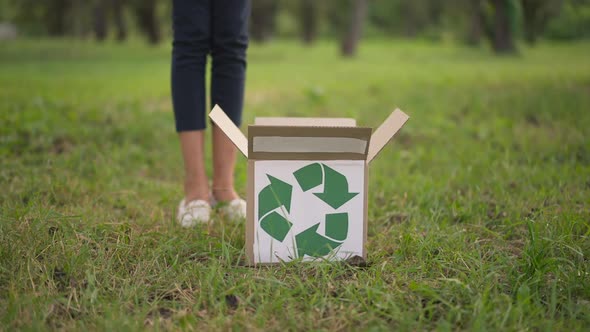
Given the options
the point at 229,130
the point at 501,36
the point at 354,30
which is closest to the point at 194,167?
the point at 229,130

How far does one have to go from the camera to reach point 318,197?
1.49m

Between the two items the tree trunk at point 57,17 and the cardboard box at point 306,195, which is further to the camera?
the tree trunk at point 57,17

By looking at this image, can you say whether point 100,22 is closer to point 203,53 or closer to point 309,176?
point 203,53

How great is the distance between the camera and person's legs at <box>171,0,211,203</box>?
77.3 inches

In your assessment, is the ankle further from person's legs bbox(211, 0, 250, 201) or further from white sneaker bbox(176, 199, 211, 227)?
white sneaker bbox(176, 199, 211, 227)

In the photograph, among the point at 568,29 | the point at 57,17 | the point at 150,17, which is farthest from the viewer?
the point at 57,17

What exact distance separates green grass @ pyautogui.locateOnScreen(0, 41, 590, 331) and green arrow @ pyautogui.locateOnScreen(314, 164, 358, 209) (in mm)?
181

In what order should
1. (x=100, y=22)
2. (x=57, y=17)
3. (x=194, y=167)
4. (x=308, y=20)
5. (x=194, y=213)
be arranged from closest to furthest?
(x=194, y=213), (x=194, y=167), (x=100, y=22), (x=57, y=17), (x=308, y=20)

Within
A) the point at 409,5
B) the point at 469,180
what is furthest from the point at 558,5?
the point at 409,5

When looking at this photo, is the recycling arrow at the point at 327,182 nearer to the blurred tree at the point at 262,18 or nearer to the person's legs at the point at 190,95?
the person's legs at the point at 190,95

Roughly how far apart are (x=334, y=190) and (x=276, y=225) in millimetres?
188

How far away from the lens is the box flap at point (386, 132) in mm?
1505

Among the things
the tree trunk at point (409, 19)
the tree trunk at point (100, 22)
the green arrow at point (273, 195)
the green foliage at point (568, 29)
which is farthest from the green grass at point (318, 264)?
the tree trunk at point (409, 19)

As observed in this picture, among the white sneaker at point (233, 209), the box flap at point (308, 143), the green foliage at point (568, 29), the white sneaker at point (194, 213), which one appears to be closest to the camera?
the box flap at point (308, 143)
